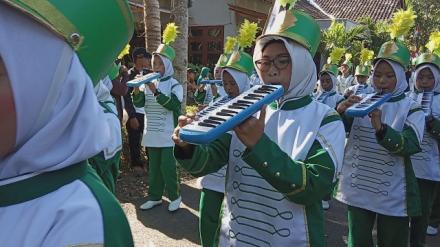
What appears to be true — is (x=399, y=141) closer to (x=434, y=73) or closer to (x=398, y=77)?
(x=398, y=77)

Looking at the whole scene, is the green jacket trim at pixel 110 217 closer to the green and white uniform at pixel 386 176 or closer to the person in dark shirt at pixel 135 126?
the green and white uniform at pixel 386 176

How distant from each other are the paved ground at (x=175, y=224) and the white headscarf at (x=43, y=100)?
3878mm

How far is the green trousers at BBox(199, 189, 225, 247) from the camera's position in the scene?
402 cm

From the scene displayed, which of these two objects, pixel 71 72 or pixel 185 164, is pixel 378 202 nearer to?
pixel 185 164

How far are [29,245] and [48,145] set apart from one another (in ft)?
0.85

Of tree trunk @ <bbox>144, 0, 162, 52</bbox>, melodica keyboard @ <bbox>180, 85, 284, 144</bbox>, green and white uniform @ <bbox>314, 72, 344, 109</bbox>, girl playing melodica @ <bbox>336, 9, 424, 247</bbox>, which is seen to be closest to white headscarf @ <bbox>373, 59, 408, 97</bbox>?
girl playing melodica @ <bbox>336, 9, 424, 247</bbox>

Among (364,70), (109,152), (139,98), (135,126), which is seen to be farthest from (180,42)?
(109,152)

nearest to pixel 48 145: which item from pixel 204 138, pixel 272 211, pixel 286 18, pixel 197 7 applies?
pixel 204 138

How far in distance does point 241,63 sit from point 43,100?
12.8ft

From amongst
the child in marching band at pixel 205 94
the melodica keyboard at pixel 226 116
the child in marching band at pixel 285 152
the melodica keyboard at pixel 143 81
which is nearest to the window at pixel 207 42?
the child in marching band at pixel 205 94

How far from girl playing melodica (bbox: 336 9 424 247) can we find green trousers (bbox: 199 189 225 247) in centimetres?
111

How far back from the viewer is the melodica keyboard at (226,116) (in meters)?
1.62

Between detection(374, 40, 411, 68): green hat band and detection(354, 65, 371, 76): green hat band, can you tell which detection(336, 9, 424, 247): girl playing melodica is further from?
detection(354, 65, 371, 76): green hat band

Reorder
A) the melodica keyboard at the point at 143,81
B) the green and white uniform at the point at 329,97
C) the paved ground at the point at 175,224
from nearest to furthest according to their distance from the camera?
the paved ground at the point at 175,224, the melodica keyboard at the point at 143,81, the green and white uniform at the point at 329,97
